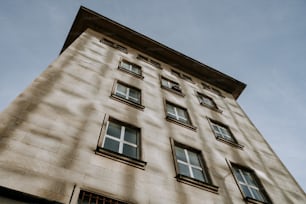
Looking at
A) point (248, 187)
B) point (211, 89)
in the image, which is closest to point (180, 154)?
point (248, 187)

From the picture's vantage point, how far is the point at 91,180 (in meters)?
5.12

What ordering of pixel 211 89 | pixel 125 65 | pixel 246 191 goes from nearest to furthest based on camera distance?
pixel 246 191 < pixel 125 65 < pixel 211 89

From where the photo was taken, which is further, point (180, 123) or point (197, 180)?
point (180, 123)

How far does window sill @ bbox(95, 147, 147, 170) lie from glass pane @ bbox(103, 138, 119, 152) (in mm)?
463

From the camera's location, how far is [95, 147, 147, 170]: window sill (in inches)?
236

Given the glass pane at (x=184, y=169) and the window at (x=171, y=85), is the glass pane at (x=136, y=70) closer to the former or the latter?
the window at (x=171, y=85)

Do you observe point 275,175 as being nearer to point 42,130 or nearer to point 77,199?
point 77,199

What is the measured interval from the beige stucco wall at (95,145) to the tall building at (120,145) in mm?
27

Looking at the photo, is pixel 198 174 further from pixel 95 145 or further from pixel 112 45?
pixel 112 45

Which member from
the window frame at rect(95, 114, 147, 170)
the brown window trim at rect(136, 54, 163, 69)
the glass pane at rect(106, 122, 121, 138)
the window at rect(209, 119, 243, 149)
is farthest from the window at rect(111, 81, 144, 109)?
the brown window trim at rect(136, 54, 163, 69)

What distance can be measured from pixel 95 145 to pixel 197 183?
3.42m

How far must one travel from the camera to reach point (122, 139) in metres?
7.24

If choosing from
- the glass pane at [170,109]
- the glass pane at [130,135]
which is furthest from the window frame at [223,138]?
the glass pane at [130,135]

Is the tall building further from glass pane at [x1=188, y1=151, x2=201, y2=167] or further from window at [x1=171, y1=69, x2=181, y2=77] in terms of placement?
window at [x1=171, y1=69, x2=181, y2=77]
